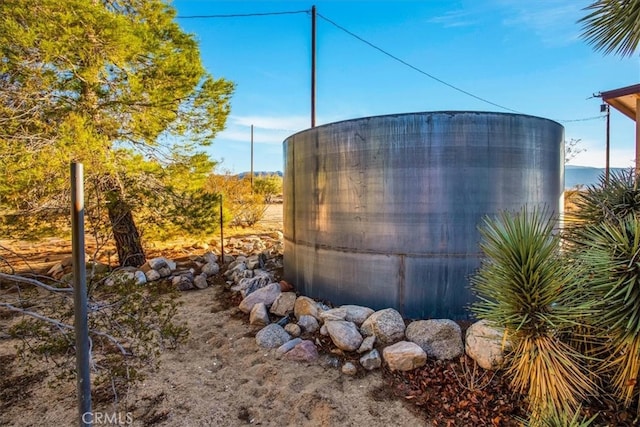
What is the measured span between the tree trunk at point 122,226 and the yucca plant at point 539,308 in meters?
5.84

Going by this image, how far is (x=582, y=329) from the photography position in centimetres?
217

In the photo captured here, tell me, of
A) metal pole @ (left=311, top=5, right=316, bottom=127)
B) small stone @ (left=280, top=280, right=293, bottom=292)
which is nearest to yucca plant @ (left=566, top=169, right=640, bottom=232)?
small stone @ (left=280, top=280, right=293, bottom=292)

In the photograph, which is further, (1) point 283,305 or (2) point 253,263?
(2) point 253,263

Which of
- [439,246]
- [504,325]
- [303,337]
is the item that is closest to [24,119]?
[303,337]

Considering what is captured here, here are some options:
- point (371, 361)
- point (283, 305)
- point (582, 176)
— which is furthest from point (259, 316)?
point (582, 176)

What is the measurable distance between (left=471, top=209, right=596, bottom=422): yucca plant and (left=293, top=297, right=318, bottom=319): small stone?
2.23 metres

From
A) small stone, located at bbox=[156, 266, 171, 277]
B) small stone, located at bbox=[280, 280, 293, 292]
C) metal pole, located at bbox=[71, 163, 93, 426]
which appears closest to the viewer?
metal pole, located at bbox=[71, 163, 93, 426]

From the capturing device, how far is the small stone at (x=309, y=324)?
3.68 metres

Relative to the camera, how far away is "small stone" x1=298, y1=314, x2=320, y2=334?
12.1ft

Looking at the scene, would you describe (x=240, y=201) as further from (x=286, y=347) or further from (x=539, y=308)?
(x=539, y=308)

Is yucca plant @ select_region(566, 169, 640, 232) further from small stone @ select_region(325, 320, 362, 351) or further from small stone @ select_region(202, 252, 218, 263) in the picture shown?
small stone @ select_region(202, 252, 218, 263)

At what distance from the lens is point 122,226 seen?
20.9 feet

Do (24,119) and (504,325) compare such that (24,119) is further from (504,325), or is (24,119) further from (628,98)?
(628,98)

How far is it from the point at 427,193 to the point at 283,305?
7.44 ft
